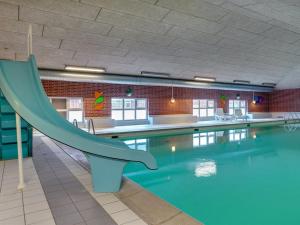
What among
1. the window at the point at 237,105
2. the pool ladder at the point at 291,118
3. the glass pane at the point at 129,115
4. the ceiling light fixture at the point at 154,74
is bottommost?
the pool ladder at the point at 291,118

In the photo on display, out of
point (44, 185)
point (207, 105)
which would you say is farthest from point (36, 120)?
point (207, 105)

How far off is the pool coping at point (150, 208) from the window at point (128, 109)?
323 inches

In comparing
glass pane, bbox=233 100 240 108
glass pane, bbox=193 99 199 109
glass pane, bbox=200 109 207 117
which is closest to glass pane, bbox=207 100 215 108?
glass pane, bbox=200 109 207 117

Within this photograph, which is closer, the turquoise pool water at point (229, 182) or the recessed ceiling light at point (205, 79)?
the turquoise pool water at point (229, 182)

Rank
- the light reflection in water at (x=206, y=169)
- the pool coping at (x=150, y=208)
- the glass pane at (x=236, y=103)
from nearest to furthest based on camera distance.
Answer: the pool coping at (x=150, y=208) → the light reflection in water at (x=206, y=169) → the glass pane at (x=236, y=103)

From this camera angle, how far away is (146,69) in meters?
8.23

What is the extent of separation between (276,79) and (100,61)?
10.6m

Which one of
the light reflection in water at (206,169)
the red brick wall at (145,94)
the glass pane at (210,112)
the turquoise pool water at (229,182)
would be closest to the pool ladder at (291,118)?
the red brick wall at (145,94)

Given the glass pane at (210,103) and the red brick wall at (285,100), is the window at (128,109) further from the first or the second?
the red brick wall at (285,100)

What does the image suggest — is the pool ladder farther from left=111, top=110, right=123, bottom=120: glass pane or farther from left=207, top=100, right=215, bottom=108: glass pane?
left=111, top=110, right=123, bottom=120: glass pane

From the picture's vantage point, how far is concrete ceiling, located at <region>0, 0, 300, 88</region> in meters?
4.28

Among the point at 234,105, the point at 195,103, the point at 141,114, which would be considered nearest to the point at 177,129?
the point at 141,114

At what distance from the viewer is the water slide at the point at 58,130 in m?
2.15

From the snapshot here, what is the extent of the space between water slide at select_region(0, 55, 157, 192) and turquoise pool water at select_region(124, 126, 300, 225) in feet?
3.20
